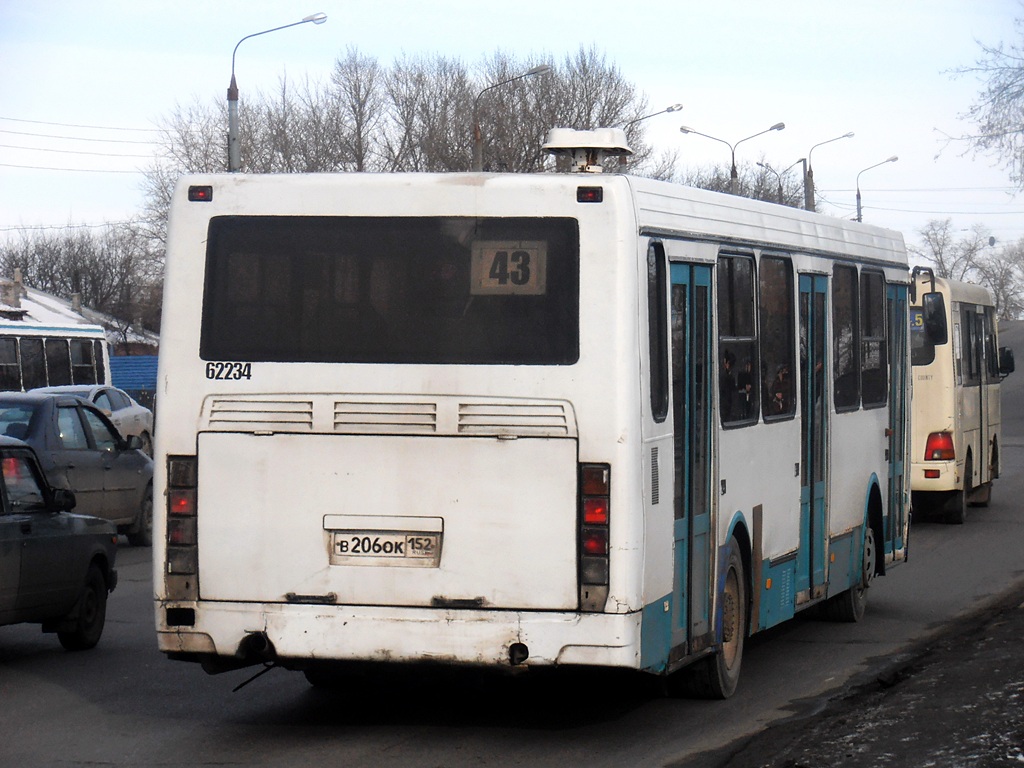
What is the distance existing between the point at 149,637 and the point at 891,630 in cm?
542

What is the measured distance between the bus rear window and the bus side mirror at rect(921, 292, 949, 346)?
12990 mm

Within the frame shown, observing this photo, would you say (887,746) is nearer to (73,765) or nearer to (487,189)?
(487,189)

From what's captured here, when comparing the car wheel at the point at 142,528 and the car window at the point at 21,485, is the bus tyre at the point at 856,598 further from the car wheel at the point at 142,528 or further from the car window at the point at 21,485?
the car wheel at the point at 142,528

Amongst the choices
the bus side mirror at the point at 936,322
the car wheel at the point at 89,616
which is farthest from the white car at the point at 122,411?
the car wheel at the point at 89,616

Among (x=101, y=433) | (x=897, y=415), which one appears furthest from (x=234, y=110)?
(x=897, y=415)

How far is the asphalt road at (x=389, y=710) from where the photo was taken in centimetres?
752

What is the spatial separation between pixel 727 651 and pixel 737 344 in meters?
1.72

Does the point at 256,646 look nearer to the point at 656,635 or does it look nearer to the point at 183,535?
the point at 183,535

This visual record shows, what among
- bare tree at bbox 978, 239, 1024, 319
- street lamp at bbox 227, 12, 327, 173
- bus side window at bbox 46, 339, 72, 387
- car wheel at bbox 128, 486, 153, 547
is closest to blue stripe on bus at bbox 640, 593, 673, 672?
car wheel at bbox 128, 486, 153, 547

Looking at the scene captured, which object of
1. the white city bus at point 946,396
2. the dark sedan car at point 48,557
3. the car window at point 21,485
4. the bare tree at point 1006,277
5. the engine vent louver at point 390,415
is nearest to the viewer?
the engine vent louver at point 390,415

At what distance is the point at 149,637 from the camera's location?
11.6m

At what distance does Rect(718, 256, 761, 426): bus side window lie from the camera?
341 inches

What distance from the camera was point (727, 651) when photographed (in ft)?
29.5

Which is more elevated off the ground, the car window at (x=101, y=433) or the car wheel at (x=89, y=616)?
the car window at (x=101, y=433)
